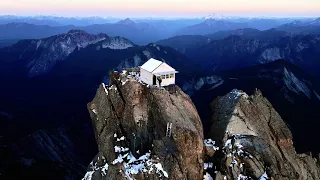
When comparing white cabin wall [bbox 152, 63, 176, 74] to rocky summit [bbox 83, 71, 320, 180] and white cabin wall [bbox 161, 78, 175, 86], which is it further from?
rocky summit [bbox 83, 71, 320, 180]

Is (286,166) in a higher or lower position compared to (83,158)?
higher

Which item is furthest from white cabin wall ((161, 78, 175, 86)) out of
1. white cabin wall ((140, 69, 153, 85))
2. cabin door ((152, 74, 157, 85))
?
white cabin wall ((140, 69, 153, 85))

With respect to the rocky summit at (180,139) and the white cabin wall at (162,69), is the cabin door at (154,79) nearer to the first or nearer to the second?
the white cabin wall at (162,69)

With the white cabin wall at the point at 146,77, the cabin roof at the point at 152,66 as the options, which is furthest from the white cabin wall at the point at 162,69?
the white cabin wall at the point at 146,77

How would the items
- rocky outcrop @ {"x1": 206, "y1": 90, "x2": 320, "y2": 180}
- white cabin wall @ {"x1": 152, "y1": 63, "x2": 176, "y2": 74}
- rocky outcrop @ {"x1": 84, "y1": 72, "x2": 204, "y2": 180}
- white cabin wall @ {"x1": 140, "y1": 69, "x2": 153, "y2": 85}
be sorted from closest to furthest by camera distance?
rocky outcrop @ {"x1": 84, "y1": 72, "x2": 204, "y2": 180}, rocky outcrop @ {"x1": 206, "y1": 90, "x2": 320, "y2": 180}, white cabin wall @ {"x1": 152, "y1": 63, "x2": 176, "y2": 74}, white cabin wall @ {"x1": 140, "y1": 69, "x2": 153, "y2": 85}

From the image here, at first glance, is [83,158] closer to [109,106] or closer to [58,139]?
[58,139]

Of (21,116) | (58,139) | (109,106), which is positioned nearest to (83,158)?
(58,139)

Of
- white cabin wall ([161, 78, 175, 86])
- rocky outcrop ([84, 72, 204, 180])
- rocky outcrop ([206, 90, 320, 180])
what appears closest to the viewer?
rocky outcrop ([84, 72, 204, 180])

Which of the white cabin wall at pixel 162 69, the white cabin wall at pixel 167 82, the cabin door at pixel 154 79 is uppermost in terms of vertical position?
the white cabin wall at pixel 162 69
